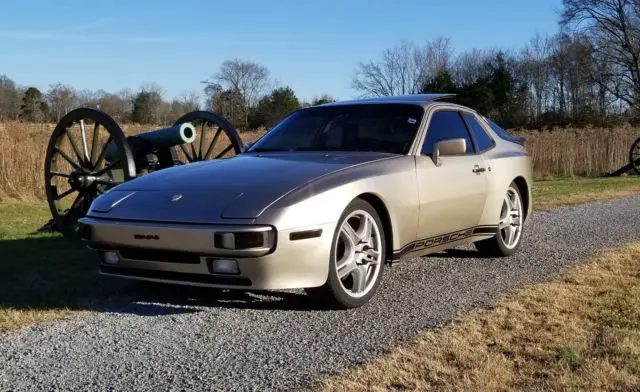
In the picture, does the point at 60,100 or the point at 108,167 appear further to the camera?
the point at 60,100

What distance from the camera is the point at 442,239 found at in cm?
531

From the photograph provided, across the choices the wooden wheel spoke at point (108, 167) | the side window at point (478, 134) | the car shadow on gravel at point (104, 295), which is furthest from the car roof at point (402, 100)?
the wooden wheel spoke at point (108, 167)

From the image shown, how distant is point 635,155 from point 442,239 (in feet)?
73.9

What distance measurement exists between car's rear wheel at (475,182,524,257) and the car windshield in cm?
149

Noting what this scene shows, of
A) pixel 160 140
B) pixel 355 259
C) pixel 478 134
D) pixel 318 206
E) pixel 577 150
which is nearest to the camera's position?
pixel 318 206

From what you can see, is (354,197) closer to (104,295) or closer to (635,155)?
(104,295)

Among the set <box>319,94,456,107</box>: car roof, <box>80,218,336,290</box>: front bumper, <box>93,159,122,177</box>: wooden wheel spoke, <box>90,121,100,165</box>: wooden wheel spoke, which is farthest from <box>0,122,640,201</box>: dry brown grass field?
<box>80,218,336,290</box>: front bumper

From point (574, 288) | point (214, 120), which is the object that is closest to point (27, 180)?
point (214, 120)

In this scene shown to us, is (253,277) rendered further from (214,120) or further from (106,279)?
(214,120)

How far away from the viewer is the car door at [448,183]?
16.6 ft

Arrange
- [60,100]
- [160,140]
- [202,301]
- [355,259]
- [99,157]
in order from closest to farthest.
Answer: [355,259] < [202,301] < [99,157] < [160,140] < [60,100]

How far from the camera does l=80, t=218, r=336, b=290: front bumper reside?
389 centimetres

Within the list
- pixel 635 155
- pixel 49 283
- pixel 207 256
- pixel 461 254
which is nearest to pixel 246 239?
pixel 207 256

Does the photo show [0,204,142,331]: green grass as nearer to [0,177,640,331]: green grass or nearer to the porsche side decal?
[0,177,640,331]: green grass
